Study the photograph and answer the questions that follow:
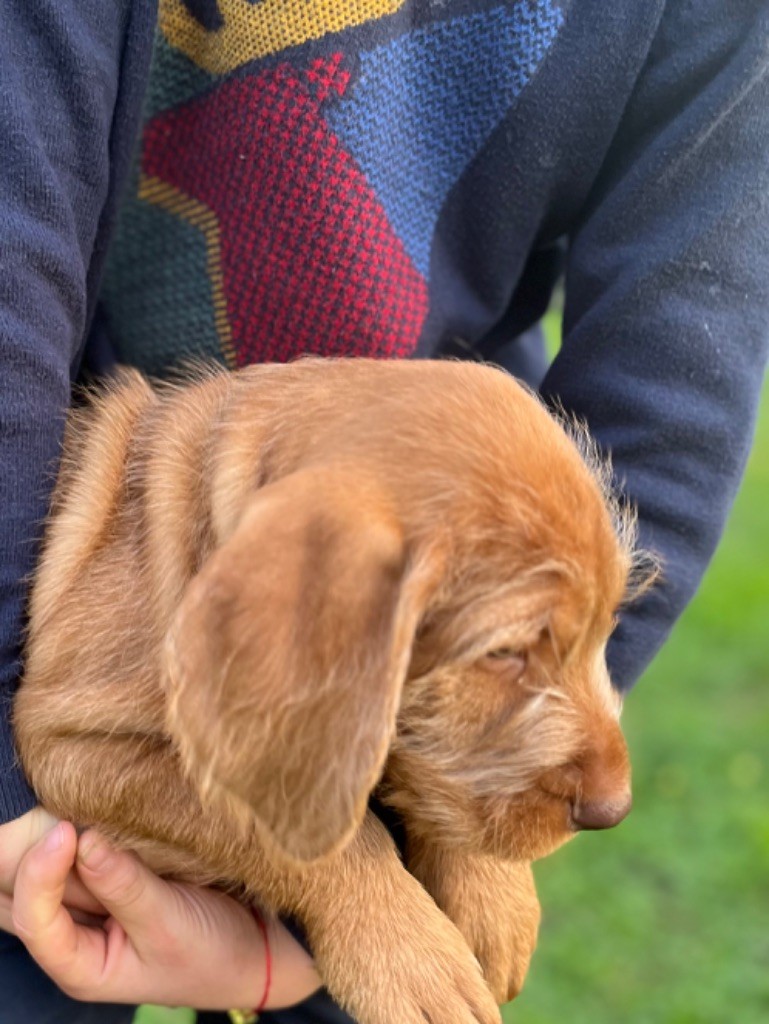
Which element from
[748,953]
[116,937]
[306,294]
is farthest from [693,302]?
[748,953]

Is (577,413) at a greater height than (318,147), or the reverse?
(318,147)

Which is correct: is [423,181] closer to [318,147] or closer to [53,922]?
[318,147]

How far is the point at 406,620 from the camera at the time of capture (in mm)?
1947

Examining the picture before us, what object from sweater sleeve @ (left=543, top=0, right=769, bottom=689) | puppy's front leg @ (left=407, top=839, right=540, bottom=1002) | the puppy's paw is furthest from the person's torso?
the puppy's paw

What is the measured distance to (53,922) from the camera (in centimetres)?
247

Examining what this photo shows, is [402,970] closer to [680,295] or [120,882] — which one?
[120,882]

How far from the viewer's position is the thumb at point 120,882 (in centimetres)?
246

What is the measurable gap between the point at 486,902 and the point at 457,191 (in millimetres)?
1720

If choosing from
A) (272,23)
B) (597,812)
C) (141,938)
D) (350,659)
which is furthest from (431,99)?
(141,938)

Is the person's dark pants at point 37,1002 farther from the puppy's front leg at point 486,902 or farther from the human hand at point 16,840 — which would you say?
the puppy's front leg at point 486,902

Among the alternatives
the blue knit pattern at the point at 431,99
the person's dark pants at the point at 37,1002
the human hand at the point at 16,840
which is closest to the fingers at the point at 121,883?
the human hand at the point at 16,840

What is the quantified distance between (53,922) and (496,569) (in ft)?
3.97

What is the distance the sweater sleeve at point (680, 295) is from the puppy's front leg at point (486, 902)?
61 centimetres

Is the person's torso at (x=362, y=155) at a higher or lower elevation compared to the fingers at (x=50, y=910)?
higher
